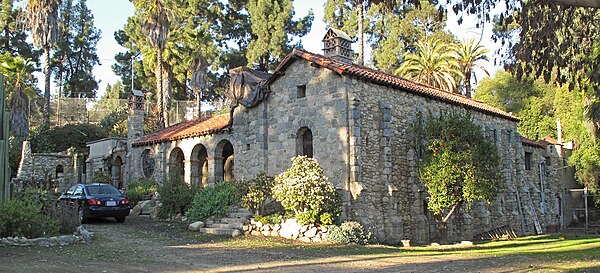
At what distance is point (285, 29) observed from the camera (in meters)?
44.1

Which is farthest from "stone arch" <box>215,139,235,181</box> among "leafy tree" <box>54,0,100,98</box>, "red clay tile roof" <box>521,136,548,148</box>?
"leafy tree" <box>54,0,100,98</box>

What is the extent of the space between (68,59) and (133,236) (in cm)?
4486

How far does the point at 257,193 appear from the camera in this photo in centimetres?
1777

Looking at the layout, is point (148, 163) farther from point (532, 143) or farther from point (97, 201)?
point (532, 143)

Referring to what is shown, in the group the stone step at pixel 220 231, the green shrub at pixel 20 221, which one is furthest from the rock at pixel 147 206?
the green shrub at pixel 20 221

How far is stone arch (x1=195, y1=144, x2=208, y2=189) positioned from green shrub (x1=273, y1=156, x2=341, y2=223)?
9937mm

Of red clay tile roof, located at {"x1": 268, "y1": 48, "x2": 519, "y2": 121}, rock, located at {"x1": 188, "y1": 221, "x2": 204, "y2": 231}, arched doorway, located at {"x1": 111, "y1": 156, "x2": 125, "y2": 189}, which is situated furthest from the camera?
arched doorway, located at {"x1": 111, "y1": 156, "x2": 125, "y2": 189}

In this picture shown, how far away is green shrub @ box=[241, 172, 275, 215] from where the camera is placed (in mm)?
17781

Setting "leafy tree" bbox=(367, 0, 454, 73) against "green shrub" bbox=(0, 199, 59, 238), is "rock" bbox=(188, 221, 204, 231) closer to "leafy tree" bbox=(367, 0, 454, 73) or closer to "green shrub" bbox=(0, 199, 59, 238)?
"green shrub" bbox=(0, 199, 59, 238)

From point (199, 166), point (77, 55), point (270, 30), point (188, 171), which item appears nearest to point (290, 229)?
point (188, 171)

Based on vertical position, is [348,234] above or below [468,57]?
below

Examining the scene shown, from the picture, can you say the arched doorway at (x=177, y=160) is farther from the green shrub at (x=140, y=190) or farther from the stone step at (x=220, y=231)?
the stone step at (x=220, y=231)

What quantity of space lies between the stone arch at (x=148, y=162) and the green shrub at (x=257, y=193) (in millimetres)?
11885

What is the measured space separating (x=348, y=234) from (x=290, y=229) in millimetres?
1835
